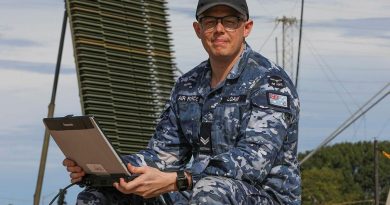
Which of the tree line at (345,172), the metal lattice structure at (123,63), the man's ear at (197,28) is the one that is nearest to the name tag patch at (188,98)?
the man's ear at (197,28)

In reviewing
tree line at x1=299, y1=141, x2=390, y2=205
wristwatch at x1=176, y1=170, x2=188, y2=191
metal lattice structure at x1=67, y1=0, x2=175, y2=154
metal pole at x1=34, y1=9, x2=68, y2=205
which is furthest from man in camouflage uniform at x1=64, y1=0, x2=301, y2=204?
tree line at x1=299, y1=141, x2=390, y2=205

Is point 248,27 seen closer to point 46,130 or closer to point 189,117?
point 189,117

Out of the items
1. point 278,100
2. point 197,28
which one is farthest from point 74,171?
point 278,100

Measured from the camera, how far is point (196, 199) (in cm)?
524

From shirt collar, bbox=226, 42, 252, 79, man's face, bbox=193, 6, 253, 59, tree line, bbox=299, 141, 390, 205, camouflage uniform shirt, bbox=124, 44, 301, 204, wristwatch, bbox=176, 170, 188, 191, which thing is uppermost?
man's face, bbox=193, 6, 253, 59

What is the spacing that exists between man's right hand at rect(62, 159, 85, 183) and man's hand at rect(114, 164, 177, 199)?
1.19 ft

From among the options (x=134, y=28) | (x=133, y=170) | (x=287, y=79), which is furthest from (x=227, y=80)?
(x=134, y=28)

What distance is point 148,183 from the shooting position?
537 centimetres

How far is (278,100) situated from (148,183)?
742mm

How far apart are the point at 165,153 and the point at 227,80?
1.86 ft

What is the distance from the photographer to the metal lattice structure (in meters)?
13.5

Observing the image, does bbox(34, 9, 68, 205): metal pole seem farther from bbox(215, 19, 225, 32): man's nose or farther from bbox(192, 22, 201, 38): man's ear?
bbox(215, 19, 225, 32): man's nose

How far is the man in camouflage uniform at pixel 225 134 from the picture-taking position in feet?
17.7

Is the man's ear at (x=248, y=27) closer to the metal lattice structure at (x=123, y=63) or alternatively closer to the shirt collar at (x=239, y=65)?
the shirt collar at (x=239, y=65)
